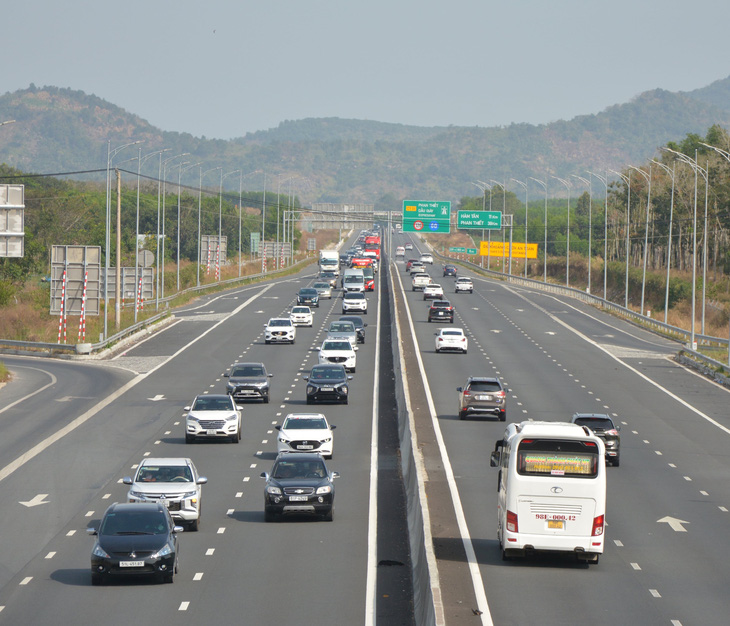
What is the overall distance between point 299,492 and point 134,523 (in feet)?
20.1

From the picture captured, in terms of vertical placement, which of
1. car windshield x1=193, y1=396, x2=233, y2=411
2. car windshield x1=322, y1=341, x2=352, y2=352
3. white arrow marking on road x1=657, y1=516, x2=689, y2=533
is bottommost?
white arrow marking on road x1=657, y1=516, x2=689, y2=533

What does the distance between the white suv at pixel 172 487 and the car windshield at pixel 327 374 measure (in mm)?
20392

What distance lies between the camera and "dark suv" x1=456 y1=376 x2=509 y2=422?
42219mm

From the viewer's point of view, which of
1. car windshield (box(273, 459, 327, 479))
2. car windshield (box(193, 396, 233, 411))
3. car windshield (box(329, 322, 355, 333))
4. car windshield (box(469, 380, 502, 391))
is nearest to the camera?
car windshield (box(273, 459, 327, 479))

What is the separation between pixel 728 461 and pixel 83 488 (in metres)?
19.1

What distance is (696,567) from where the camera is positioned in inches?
866

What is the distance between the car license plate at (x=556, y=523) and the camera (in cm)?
2123

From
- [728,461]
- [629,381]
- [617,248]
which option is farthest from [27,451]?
[617,248]

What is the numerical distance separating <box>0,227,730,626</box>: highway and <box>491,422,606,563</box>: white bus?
65 cm

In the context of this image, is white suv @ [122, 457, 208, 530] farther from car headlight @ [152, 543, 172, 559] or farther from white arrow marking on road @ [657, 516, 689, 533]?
white arrow marking on road @ [657, 516, 689, 533]

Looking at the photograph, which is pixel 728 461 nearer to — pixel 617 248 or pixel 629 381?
pixel 629 381

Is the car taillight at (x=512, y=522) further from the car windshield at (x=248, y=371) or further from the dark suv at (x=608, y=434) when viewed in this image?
the car windshield at (x=248, y=371)

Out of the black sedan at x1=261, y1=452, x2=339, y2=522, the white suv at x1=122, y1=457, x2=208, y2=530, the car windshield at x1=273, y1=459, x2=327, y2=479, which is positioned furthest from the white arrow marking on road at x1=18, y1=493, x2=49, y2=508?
the car windshield at x1=273, y1=459, x2=327, y2=479

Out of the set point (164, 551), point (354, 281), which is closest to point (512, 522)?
point (164, 551)
